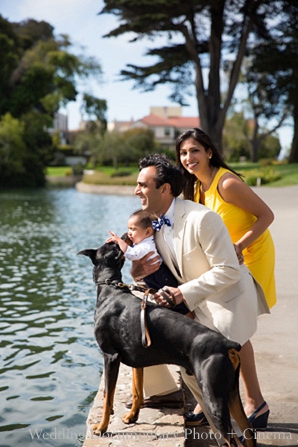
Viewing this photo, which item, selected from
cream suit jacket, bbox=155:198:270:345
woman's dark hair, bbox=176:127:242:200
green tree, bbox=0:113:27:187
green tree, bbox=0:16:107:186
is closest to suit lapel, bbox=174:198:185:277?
cream suit jacket, bbox=155:198:270:345

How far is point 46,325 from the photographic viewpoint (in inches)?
301

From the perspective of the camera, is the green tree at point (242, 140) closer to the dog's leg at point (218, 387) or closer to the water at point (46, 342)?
the water at point (46, 342)

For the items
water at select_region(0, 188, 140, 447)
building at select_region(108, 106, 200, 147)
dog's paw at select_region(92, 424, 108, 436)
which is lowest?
water at select_region(0, 188, 140, 447)

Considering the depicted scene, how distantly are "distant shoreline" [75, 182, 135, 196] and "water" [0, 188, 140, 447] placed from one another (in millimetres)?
18786

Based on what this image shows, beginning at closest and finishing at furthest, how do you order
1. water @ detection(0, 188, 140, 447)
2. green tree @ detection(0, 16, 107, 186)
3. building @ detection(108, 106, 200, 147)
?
water @ detection(0, 188, 140, 447)
green tree @ detection(0, 16, 107, 186)
building @ detection(108, 106, 200, 147)

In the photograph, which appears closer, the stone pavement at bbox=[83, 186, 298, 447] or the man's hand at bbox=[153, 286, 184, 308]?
the man's hand at bbox=[153, 286, 184, 308]

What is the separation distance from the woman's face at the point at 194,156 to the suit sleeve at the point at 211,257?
0.57m

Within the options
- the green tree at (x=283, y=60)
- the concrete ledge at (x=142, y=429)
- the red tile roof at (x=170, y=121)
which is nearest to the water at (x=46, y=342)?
the concrete ledge at (x=142, y=429)

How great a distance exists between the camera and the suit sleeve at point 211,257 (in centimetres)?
303

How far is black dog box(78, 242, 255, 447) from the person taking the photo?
270cm

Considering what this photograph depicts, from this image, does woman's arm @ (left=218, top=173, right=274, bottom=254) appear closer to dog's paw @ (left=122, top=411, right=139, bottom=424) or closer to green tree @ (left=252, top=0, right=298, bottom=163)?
dog's paw @ (left=122, top=411, right=139, bottom=424)

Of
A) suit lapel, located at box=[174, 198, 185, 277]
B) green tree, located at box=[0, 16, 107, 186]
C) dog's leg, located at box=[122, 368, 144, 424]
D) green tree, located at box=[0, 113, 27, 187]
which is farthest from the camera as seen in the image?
green tree, located at box=[0, 16, 107, 186]

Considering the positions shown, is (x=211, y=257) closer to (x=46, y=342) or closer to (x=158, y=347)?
(x=158, y=347)

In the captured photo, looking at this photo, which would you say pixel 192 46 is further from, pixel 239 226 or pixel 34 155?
pixel 239 226
